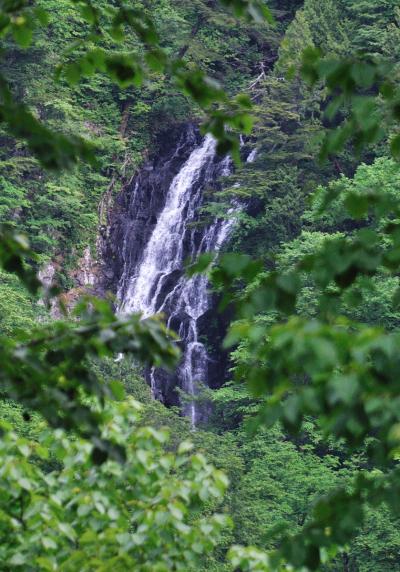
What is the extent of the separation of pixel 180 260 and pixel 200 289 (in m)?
0.99

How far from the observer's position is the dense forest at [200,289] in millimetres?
2758

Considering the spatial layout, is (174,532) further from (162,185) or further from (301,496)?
(162,185)

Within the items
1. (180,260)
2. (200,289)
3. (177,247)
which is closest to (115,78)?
(200,289)

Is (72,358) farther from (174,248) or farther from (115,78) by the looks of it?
(174,248)

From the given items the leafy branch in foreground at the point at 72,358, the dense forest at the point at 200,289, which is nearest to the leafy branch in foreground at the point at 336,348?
the dense forest at the point at 200,289

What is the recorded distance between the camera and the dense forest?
276 centimetres

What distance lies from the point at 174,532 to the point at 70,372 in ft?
5.36

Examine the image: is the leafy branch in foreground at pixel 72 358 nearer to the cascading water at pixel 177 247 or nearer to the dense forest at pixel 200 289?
the dense forest at pixel 200 289

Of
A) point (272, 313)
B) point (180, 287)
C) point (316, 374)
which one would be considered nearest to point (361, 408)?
point (316, 374)

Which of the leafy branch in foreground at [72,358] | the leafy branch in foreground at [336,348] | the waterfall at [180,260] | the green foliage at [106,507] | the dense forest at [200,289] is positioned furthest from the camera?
the waterfall at [180,260]

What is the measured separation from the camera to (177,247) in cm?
2566

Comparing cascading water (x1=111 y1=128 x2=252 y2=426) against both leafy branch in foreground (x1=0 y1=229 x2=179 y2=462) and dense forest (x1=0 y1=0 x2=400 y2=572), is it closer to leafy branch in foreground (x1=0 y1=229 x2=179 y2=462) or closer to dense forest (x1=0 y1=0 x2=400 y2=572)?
dense forest (x1=0 y1=0 x2=400 y2=572)

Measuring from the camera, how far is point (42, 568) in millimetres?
4098

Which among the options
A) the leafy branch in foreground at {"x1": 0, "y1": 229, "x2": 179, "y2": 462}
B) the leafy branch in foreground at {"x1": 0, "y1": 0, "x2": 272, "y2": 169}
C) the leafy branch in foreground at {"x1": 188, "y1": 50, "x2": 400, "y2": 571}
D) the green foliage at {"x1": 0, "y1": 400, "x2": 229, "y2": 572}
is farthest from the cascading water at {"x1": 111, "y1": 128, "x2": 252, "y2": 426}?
the leafy branch in foreground at {"x1": 188, "y1": 50, "x2": 400, "y2": 571}
